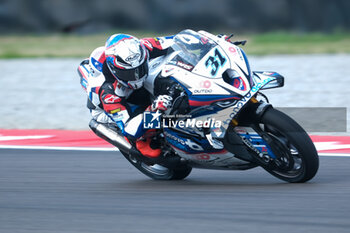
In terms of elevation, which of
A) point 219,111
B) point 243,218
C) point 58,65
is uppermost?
point 219,111

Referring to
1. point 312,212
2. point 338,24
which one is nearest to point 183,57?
point 312,212

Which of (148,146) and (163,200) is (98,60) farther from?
(163,200)

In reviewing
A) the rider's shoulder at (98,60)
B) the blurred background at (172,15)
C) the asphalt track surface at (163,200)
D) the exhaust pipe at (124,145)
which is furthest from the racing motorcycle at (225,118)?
the blurred background at (172,15)

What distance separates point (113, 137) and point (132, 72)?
2.57 ft

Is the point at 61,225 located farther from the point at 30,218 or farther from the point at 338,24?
the point at 338,24

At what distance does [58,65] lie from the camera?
1434 cm

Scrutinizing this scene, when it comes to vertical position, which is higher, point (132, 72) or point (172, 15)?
point (132, 72)

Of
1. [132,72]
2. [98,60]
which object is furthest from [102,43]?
[132,72]

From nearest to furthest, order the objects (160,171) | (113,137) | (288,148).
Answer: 1. (288,148)
2. (113,137)
3. (160,171)

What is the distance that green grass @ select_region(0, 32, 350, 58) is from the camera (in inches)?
582

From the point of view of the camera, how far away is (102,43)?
16.1 m

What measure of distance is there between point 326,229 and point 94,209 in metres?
1.73

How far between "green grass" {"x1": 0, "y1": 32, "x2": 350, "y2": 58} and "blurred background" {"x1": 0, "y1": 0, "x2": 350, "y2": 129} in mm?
23

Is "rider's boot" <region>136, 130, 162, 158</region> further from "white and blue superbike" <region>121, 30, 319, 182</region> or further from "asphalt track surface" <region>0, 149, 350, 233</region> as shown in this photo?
"asphalt track surface" <region>0, 149, 350, 233</region>
